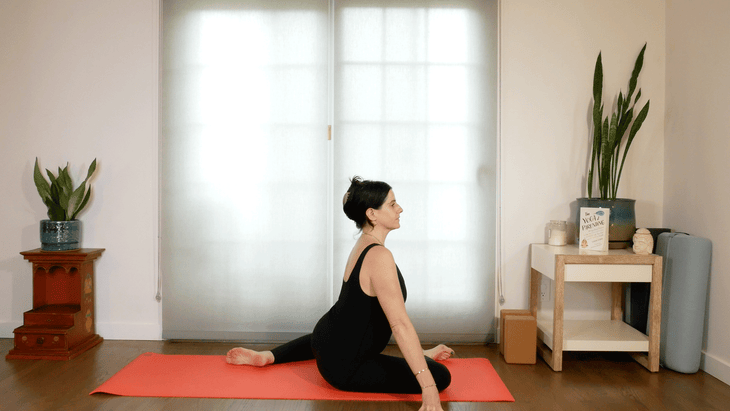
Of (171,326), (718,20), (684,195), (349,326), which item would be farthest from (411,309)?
(718,20)

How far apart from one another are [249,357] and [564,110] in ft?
8.21

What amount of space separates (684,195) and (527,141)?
0.98 metres

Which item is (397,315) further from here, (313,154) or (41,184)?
(41,184)

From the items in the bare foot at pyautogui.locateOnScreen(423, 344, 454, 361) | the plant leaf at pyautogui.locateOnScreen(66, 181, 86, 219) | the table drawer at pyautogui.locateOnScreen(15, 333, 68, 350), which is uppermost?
the plant leaf at pyautogui.locateOnScreen(66, 181, 86, 219)

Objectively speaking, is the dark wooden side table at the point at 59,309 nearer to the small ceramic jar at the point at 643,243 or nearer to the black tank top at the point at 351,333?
the black tank top at the point at 351,333

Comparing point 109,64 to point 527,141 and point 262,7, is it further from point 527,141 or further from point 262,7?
point 527,141

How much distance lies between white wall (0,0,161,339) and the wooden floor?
1.44 feet

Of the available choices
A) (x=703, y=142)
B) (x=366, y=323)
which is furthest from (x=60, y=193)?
(x=703, y=142)

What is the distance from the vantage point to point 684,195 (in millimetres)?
3090

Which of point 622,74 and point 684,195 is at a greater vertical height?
point 622,74

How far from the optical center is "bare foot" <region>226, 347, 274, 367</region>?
278cm

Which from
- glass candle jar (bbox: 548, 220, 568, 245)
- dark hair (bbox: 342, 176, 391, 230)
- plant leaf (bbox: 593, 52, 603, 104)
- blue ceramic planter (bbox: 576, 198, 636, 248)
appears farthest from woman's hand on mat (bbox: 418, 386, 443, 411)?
plant leaf (bbox: 593, 52, 603, 104)

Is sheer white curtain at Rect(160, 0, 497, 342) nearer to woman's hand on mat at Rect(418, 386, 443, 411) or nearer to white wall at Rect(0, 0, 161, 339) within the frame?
white wall at Rect(0, 0, 161, 339)

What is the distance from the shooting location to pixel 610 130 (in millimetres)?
3094
